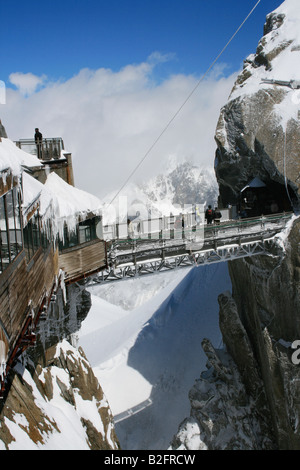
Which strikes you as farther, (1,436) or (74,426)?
(74,426)

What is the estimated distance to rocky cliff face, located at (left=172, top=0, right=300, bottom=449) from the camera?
22.1m

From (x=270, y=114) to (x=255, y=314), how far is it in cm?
1363

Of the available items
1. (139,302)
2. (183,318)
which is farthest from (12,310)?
(139,302)

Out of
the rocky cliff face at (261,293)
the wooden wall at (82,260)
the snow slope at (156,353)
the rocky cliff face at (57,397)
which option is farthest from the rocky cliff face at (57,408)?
the rocky cliff face at (261,293)

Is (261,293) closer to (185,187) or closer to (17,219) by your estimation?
(17,219)

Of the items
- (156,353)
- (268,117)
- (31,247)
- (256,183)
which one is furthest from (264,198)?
(31,247)

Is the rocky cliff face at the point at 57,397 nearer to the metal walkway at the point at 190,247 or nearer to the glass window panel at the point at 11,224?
the metal walkway at the point at 190,247

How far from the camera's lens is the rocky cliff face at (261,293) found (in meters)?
22.1

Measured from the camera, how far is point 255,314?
25188mm

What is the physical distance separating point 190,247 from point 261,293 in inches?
300

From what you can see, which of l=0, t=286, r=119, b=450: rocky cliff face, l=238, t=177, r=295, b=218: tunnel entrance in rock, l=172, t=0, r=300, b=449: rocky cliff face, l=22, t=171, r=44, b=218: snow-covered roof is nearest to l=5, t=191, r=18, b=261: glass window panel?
l=22, t=171, r=44, b=218: snow-covered roof

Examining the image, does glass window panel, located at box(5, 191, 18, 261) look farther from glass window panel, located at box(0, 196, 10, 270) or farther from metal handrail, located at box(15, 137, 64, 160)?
metal handrail, located at box(15, 137, 64, 160)

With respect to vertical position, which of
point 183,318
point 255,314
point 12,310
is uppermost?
point 12,310

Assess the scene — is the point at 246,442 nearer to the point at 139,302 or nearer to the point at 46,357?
the point at 46,357
